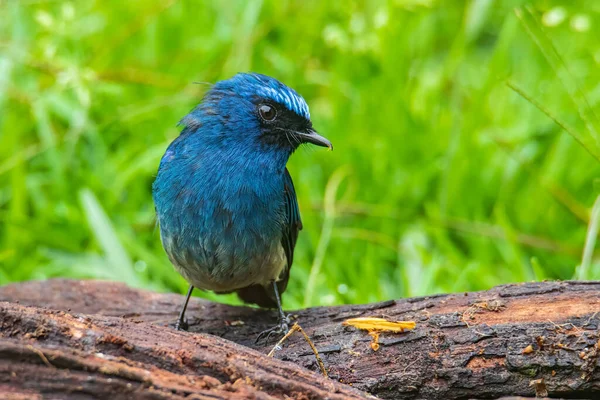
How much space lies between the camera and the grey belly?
11.9 ft

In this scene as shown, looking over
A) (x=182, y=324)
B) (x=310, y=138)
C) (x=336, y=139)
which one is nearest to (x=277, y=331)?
(x=182, y=324)

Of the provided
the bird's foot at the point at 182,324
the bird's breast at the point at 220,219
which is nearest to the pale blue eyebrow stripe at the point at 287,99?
the bird's breast at the point at 220,219

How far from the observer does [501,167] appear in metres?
5.71

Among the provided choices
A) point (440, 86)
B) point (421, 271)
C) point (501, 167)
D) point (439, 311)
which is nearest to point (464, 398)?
point (439, 311)

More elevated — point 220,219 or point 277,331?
point 220,219

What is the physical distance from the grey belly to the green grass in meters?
0.76

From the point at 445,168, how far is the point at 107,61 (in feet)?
9.48

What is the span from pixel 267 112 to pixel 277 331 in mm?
1052

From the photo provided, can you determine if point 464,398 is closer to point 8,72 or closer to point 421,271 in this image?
point 421,271

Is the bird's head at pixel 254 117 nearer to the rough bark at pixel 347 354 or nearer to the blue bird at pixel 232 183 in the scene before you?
the blue bird at pixel 232 183

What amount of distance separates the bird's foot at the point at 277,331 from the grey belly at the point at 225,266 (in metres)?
0.26

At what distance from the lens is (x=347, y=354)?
3.11 meters

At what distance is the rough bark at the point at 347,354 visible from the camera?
7.73 ft

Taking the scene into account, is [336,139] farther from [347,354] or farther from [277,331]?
[347,354]
